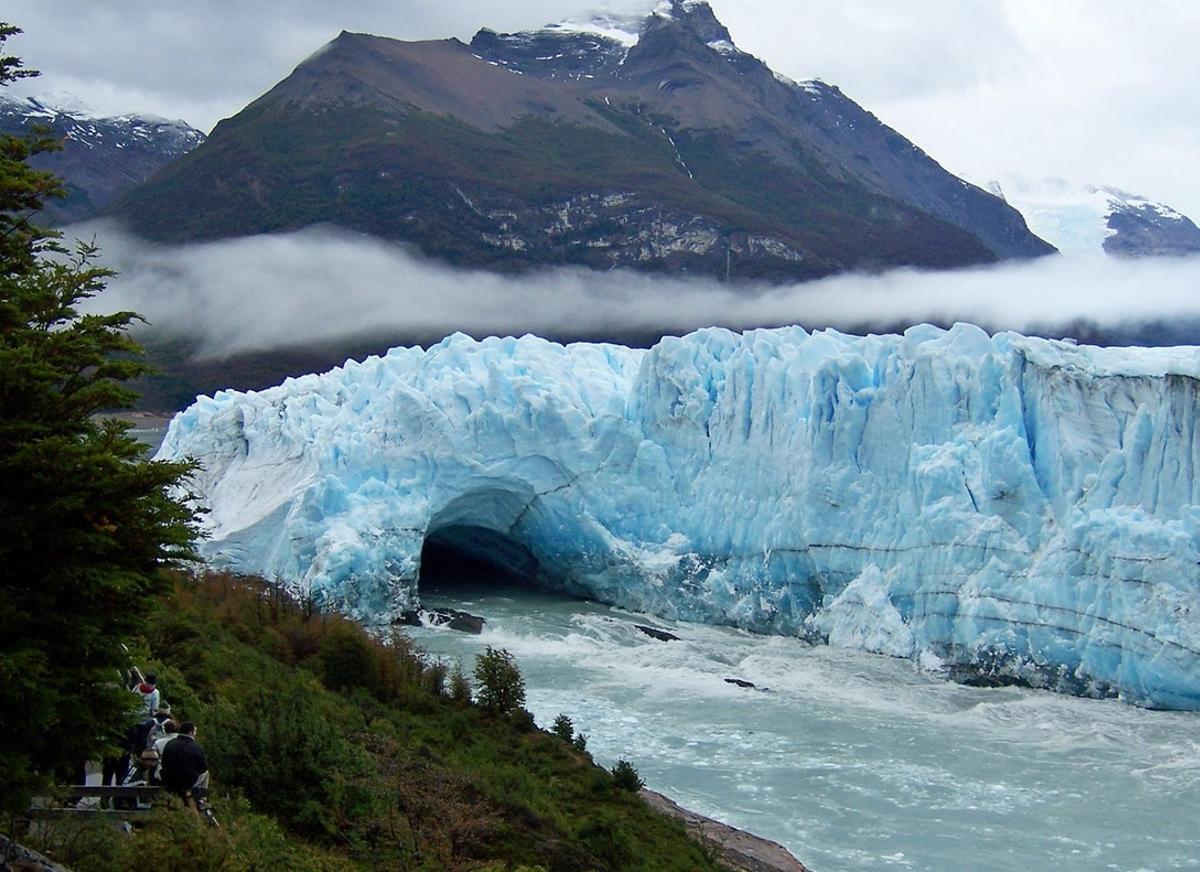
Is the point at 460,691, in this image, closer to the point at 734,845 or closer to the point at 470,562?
the point at 734,845

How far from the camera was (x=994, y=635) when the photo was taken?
736 inches

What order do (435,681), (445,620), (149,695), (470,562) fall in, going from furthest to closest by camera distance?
(470,562), (445,620), (435,681), (149,695)

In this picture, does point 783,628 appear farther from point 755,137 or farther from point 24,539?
point 755,137

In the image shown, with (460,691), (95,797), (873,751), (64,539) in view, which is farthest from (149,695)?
(873,751)

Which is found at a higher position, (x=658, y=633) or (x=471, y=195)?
(x=471, y=195)

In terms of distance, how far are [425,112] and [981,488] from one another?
71.3 meters

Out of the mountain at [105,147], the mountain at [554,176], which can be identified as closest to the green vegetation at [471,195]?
the mountain at [554,176]

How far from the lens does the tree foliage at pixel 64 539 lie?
18.5 ft

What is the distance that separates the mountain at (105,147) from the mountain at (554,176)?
45210 millimetres

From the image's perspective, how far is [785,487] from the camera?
22250mm

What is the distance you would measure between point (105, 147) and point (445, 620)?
143 m

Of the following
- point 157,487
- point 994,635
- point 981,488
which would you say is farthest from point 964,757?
point 157,487

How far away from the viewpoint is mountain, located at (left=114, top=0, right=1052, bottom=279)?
76438mm

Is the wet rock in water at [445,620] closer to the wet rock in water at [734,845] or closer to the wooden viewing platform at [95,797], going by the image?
A: the wet rock in water at [734,845]
